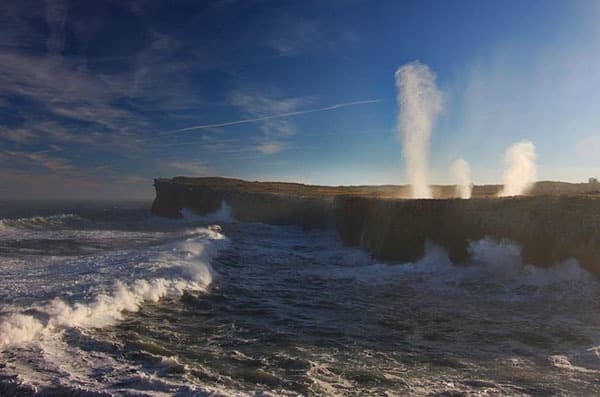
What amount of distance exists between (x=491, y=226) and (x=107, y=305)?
53.4ft

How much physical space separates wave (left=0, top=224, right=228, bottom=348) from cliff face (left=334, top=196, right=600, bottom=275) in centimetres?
1111

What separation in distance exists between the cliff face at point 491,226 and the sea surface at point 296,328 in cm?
58

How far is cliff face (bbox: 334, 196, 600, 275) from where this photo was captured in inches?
659

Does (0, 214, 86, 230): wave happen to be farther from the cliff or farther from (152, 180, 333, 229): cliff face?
the cliff

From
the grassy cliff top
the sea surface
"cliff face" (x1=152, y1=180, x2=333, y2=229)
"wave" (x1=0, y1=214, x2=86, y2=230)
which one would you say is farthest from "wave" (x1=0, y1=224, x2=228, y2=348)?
"wave" (x1=0, y1=214, x2=86, y2=230)

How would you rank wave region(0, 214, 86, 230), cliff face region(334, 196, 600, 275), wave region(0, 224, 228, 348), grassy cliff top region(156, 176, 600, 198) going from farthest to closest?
wave region(0, 214, 86, 230) < grassy cliff top region(156, 176, 600, 198) < cliff face region(334, 196, 600, 275) < wave region(0, 224, 228, 348)

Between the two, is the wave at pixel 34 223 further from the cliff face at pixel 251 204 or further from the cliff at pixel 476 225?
the cliff at pixel 476 225

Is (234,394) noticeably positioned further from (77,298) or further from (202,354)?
(77,298)

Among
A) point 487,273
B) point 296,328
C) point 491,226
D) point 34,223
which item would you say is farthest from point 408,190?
point 34,223

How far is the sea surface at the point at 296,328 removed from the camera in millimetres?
7930

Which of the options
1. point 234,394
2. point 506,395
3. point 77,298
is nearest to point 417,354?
point 506,395

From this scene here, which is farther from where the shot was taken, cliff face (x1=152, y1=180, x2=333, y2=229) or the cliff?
cliff face (x1=152, y1=180, x2=333, y2=229)

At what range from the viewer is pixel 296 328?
37.9 ft

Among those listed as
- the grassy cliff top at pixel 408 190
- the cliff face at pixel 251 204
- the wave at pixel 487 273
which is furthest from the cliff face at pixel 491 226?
the cliff face at pixel 251 204
